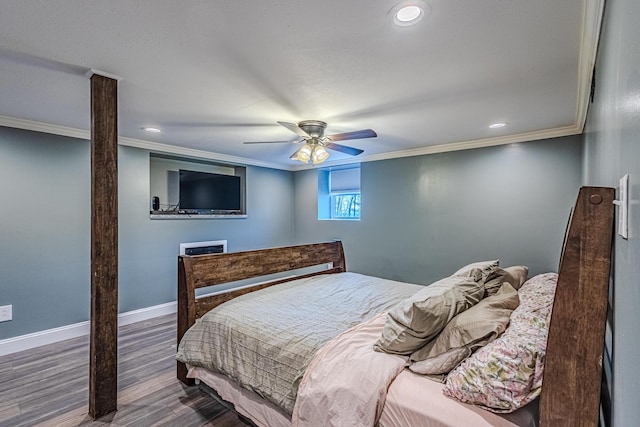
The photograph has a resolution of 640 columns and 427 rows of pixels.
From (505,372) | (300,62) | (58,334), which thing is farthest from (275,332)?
(58,334)

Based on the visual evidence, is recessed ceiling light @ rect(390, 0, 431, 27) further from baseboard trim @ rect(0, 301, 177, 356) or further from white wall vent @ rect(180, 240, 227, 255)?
baseboard trim @ rect(0, 301, 177, 356)

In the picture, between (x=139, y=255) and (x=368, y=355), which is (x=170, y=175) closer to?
(x=139, y=255)

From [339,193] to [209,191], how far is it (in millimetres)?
2218

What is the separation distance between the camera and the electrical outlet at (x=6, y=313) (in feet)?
9.93

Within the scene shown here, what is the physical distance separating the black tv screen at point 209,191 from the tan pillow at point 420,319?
3630mm

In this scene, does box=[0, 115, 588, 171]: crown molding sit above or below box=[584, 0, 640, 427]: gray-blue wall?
above

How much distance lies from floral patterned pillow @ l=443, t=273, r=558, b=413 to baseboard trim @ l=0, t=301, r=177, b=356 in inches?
154

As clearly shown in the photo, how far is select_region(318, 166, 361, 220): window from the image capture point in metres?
5.31

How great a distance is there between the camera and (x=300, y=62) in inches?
75.2

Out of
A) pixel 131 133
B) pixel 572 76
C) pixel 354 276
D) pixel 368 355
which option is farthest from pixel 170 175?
pixel 572 76

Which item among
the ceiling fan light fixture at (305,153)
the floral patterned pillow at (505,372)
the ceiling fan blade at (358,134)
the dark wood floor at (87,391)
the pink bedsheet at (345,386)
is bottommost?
the dark wood floor at (87,391)

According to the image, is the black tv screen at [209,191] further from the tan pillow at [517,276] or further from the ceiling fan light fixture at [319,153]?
the tan pillow at [517,276]

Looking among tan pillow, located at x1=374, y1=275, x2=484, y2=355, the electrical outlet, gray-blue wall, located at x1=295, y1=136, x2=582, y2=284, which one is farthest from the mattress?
the electrical outlet

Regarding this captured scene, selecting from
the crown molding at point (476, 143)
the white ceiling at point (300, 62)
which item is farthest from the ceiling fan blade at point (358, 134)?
the crown molding at point (476, 143)
